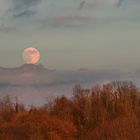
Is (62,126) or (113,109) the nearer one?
(62,126)

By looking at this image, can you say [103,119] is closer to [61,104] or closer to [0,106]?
[61,104]

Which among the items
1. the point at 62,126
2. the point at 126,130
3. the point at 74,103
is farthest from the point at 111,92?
the point at 126,130

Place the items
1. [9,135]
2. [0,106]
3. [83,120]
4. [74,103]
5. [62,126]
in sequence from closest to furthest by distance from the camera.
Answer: [9,135], [62,126], [83,120], [74,103], [0,106]

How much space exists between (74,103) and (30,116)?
12.0m

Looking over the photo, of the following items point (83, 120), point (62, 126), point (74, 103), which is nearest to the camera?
point (62, 126)

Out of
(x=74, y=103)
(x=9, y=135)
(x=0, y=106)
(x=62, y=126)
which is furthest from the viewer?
(x=0, y=106)

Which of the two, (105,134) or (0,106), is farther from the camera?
(0,106)

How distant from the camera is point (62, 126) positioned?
235ft

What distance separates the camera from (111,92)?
87.6 meters

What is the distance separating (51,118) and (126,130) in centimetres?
1542

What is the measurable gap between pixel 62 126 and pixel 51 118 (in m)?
3.96

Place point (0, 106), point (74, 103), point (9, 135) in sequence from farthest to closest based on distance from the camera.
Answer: point (0, 106), point (74, 103), point (9, 135)

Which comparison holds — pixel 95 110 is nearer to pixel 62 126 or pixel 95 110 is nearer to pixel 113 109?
pixel 113 109

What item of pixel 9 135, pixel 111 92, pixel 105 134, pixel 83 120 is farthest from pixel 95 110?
pixel 9 135
